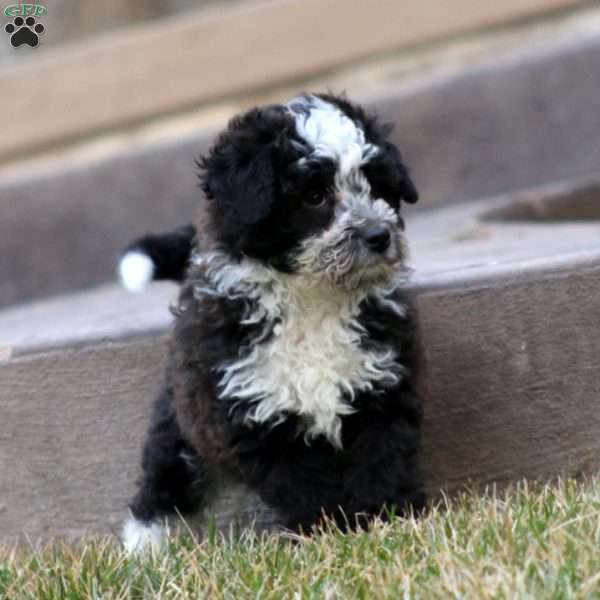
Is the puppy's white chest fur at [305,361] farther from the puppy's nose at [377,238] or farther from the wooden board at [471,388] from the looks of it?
the wooden board at [471,388]

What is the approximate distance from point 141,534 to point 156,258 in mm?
942

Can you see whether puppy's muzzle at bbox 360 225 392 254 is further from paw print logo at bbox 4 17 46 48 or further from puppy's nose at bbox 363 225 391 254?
paw print logo at bbox 4 17 46 48

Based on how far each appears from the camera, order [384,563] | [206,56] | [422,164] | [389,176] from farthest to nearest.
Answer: [206,56]
[422,164]
[389,176]
[384,563]

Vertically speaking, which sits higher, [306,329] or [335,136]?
[335,136]

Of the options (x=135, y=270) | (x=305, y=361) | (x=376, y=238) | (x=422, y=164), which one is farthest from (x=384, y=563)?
(x=422, y=164)

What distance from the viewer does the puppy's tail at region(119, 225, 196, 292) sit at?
5117 mm

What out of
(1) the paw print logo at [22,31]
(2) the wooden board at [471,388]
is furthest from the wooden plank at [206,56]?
(2) the wooden board at [471,388]

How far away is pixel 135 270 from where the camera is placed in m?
5.11

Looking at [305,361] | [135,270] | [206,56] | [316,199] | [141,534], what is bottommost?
[141,534]

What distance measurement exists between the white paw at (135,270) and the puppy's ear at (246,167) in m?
0.44

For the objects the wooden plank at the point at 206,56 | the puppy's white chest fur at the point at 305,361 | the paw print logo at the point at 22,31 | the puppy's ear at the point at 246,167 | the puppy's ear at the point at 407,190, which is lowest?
the puppy's white chest fur at the point at 305,361

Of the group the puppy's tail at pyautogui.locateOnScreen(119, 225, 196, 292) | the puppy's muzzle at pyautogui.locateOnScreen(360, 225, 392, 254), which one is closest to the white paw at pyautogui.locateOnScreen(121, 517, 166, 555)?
the puppy's tail at pyautogui.locateOnScreen(119, 225, 196, 292)

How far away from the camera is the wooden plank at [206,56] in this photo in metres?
9.47

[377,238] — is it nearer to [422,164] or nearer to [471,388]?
[471,388]
